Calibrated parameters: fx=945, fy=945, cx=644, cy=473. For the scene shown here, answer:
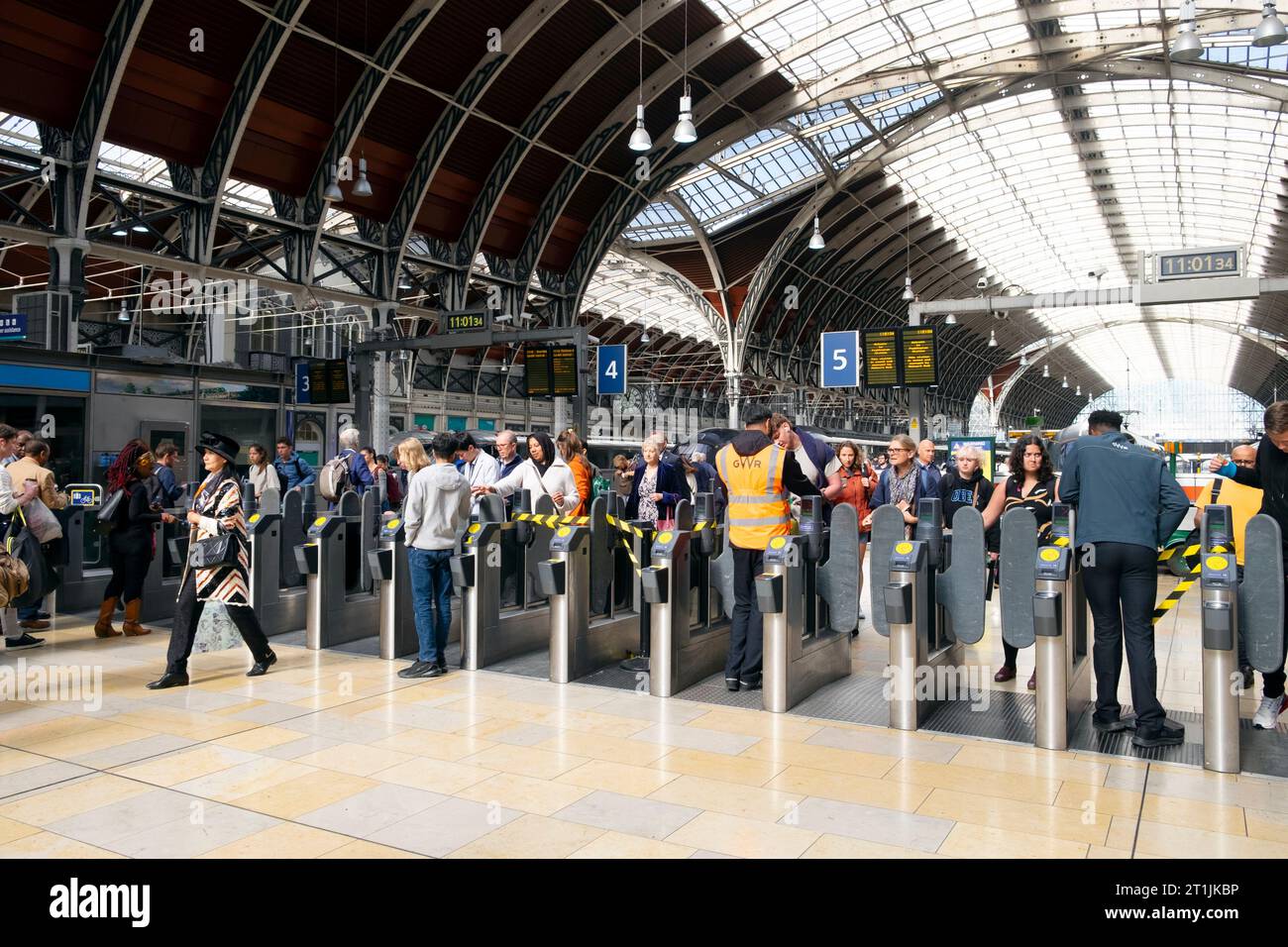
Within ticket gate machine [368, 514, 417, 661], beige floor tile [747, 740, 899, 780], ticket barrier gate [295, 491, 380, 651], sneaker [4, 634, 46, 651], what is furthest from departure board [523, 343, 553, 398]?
beige floor tile [747, 740, 899, 780]

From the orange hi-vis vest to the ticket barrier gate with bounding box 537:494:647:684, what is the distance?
3.17 ft

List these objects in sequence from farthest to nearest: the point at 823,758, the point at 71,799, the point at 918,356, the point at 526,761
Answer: the point at 918,356 < the point at 823,758 < the point at 526,761 < the point at 71,799

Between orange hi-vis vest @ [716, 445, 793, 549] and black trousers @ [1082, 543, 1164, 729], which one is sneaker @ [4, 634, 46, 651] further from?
black trousers @ [1082, 543, 1164, 729]

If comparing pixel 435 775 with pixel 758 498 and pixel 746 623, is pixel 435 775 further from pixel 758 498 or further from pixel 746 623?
pixel 758 498

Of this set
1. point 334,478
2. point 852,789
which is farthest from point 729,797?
point 334,478

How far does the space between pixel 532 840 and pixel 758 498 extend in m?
3.26

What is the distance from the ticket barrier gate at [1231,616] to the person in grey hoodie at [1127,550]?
273 mm

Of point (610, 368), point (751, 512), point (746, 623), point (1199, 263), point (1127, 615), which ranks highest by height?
point (1199, 263)

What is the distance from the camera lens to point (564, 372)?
800 inches

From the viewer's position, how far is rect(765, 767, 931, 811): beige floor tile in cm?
448

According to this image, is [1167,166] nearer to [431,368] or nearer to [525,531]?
[431,368]

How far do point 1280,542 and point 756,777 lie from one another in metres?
3.09

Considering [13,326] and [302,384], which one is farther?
[302,384]

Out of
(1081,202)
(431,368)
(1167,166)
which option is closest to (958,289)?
(1081,202)
